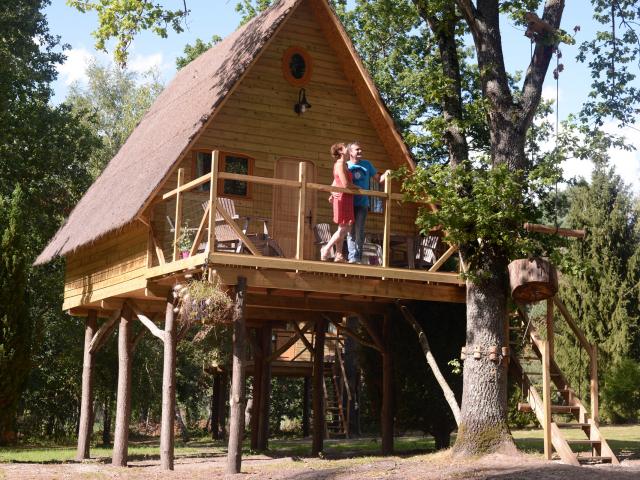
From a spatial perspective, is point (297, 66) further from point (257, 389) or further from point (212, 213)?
point (257, 389)

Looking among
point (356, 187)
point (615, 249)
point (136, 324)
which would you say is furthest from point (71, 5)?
point (615, 249)

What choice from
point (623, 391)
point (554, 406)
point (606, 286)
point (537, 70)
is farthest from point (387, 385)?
point (606, 286)

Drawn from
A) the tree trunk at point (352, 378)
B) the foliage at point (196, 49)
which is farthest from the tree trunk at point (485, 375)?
the foliage at point (196, 49)

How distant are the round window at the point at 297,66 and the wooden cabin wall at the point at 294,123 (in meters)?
0.09

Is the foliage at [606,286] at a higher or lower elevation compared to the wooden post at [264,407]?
higher

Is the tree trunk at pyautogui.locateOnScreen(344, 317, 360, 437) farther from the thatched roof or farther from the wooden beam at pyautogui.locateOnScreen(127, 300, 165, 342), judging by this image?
the wooden beam at pyautogui.locateOnScreen(127, 300, 165, 342)

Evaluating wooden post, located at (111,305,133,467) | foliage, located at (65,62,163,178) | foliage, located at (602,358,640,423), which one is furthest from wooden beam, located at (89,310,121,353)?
foliage, located at (65,62,163,178)

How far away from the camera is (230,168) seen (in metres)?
16.8

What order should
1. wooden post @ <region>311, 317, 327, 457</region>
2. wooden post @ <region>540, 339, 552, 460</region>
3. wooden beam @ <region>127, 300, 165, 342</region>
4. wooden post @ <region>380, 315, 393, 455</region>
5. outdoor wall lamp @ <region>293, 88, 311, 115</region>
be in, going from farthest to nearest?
1. wooden post @ <region>311, 317, 327, 457</region>
2. wooden post @ <region>380, 315, 393, 455</region>
3. outdoor wall lamp @ <region>293, 88, 311, 115</region>
4. wooden beam @ <region>127, 300, 165, 342</region>
5. wooden post @ <region>540, 339, 552, 460</region>

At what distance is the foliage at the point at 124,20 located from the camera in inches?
693

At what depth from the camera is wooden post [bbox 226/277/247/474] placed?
1380cm

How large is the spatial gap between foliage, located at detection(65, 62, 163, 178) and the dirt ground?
28.5 meters

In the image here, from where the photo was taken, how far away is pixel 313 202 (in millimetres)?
17047

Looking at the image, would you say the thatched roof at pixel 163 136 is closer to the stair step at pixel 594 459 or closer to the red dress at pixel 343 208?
the red dress at pixel 343 208
